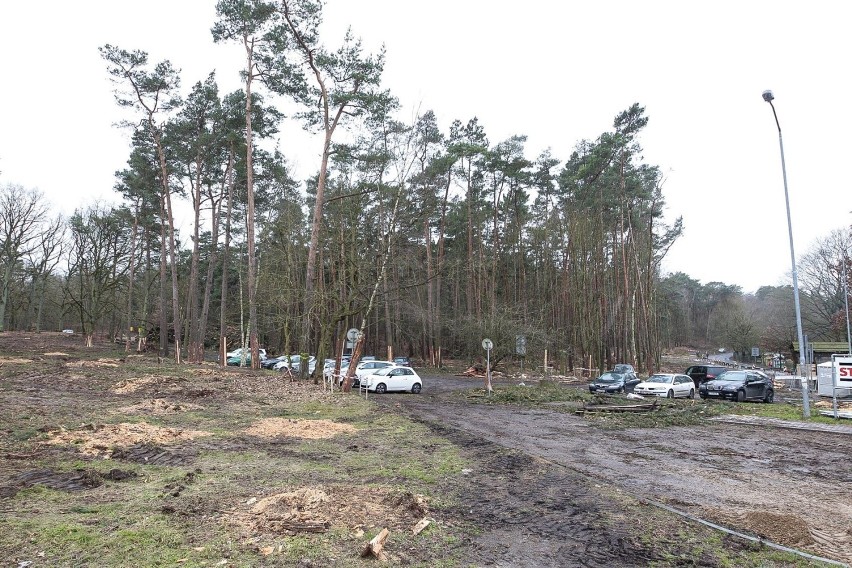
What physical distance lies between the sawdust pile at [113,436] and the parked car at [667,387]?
75.5 feet

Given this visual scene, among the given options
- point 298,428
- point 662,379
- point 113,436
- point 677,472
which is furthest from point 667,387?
point 113,436

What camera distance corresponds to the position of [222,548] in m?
4.84

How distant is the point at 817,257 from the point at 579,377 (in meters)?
34.0

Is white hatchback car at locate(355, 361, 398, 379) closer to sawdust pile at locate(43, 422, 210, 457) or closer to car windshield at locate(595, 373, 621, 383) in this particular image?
car windshield at locate(595, 373, 621, 383)

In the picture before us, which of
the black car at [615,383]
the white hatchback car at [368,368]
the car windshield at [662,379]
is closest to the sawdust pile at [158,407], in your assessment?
the white hatchback car at [368,368]

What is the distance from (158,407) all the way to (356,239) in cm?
1212

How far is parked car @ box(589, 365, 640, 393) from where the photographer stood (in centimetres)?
2909

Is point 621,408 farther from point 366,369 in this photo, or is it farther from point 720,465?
point 366,369

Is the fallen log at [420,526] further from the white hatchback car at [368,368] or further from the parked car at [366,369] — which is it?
the white hatchback car at [368,368]

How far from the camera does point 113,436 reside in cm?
1002

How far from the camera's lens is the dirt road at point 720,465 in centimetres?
632

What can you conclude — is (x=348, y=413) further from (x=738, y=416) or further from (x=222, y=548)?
(x=738, y=416)

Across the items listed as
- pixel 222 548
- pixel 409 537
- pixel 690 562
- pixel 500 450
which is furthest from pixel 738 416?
pixel 222 548

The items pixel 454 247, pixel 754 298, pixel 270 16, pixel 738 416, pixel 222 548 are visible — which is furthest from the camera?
pixel 754 298
